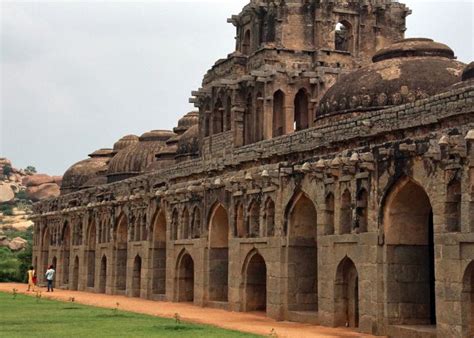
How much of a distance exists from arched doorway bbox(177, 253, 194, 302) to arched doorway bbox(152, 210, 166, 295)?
2026mm

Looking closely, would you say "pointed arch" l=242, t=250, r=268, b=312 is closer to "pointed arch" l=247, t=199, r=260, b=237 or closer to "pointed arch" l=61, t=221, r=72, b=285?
"pointed arch" l=247, t=199, r=260, b=237

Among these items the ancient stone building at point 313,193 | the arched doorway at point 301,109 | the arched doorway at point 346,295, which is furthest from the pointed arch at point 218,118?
the arched doorway at point 346,295

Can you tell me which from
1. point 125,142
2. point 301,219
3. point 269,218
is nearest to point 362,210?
point 301,219

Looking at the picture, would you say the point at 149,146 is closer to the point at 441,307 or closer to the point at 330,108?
the point at 330,108

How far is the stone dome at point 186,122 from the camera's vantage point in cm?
4325

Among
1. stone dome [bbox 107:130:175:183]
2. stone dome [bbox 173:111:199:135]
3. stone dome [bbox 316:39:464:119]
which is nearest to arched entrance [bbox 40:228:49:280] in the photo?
stone dome [bbox 107:130:175:183]

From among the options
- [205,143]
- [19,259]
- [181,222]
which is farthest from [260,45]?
[19,259]

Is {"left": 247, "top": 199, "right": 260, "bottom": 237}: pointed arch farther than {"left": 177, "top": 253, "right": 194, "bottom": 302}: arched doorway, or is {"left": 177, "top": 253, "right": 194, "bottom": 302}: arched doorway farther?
{"left": 177, "top": 253, "right": 194, "bottom": 302}: arched doorway

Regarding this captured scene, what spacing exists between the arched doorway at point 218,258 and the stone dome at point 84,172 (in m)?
22.5

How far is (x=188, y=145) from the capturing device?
123ft

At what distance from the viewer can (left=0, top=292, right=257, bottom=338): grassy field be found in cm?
1703

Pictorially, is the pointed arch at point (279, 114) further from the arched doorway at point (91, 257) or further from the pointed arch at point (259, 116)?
the arched doorway at point (91, 257)

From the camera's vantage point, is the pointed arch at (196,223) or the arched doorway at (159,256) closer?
the pointed arch at (196,223)

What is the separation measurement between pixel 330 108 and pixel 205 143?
366 inches
